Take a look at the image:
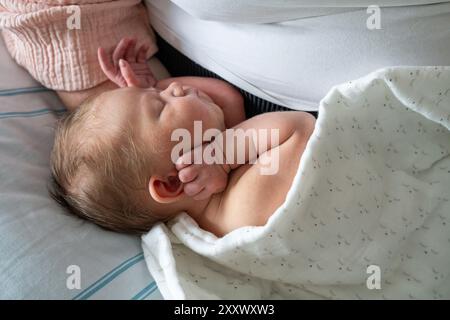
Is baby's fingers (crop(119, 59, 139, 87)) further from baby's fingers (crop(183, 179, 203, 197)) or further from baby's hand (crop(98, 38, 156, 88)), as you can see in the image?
baby's fingers (crop(183, 179, 203, 197))

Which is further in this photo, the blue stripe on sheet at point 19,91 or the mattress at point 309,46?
the blue stripe on sheet at point 19,91

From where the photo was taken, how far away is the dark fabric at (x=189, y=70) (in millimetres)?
794

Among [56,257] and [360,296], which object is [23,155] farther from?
[360,296]

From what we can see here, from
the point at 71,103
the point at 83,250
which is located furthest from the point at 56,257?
the point at 71,103

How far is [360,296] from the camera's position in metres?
0.69

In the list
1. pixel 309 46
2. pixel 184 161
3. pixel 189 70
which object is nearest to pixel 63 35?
pixel 189 70

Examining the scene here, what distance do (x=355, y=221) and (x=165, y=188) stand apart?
29 cm

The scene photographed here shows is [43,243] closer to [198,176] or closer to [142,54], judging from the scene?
[198,176]

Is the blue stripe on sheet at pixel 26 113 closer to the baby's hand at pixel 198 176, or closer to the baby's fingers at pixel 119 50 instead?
the baby's fingers at pixel 119 50

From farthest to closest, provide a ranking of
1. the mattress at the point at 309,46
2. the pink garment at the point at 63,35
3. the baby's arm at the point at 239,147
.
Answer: the pink garment at the point at 63,35 < the baby's arm at the point at 239,147 < the mattress at the point at 309,46

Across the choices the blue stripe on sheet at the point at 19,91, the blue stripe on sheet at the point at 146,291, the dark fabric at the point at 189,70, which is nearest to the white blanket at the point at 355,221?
the blue stripe on sheet at the point at 146,291

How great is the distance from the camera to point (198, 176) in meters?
0.69

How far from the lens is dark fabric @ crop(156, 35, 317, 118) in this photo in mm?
794
